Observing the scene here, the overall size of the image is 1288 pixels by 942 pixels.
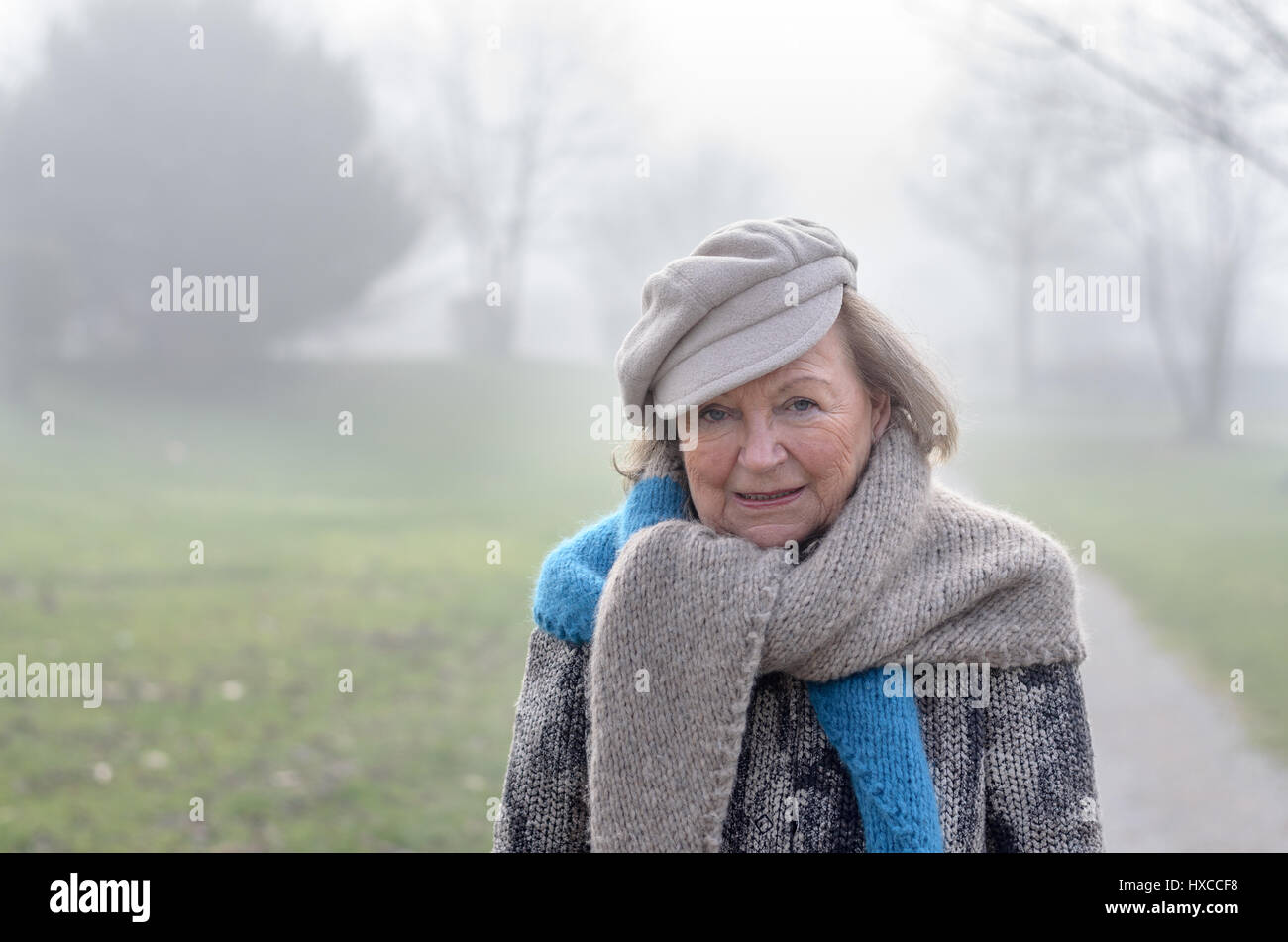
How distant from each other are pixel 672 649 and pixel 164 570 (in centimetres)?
1038

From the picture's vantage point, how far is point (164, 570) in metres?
11.4

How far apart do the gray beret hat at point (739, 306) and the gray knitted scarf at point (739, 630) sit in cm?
29

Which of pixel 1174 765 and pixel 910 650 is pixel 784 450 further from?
pixel 1174 765

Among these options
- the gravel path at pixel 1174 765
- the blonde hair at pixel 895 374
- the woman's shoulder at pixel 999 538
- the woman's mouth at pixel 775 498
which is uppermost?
the blonde hair at pixel 895 374

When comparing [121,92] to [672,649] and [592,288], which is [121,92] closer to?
[592,288]

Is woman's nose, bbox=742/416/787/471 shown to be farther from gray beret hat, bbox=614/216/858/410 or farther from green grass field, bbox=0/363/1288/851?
green grass field, bbox=0/363/1288/851

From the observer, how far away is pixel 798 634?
2.06 m

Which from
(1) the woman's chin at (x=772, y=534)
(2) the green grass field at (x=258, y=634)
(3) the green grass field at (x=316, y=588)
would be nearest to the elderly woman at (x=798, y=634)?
(1) the woman's chin at (x=772, y=534)

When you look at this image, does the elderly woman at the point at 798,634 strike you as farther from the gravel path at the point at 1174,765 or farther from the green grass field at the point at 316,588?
the gravel path at the point at 1174,765

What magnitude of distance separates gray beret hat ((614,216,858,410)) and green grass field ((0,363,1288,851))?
748 millimetres

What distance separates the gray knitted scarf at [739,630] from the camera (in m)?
2.07

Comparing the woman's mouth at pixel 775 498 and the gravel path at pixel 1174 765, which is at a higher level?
the woman's mouth at pixel 775 498

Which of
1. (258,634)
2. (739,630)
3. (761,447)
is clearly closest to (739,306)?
(761,447)

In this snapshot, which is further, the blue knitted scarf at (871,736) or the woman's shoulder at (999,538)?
the woman's shoulder at (999,538)
